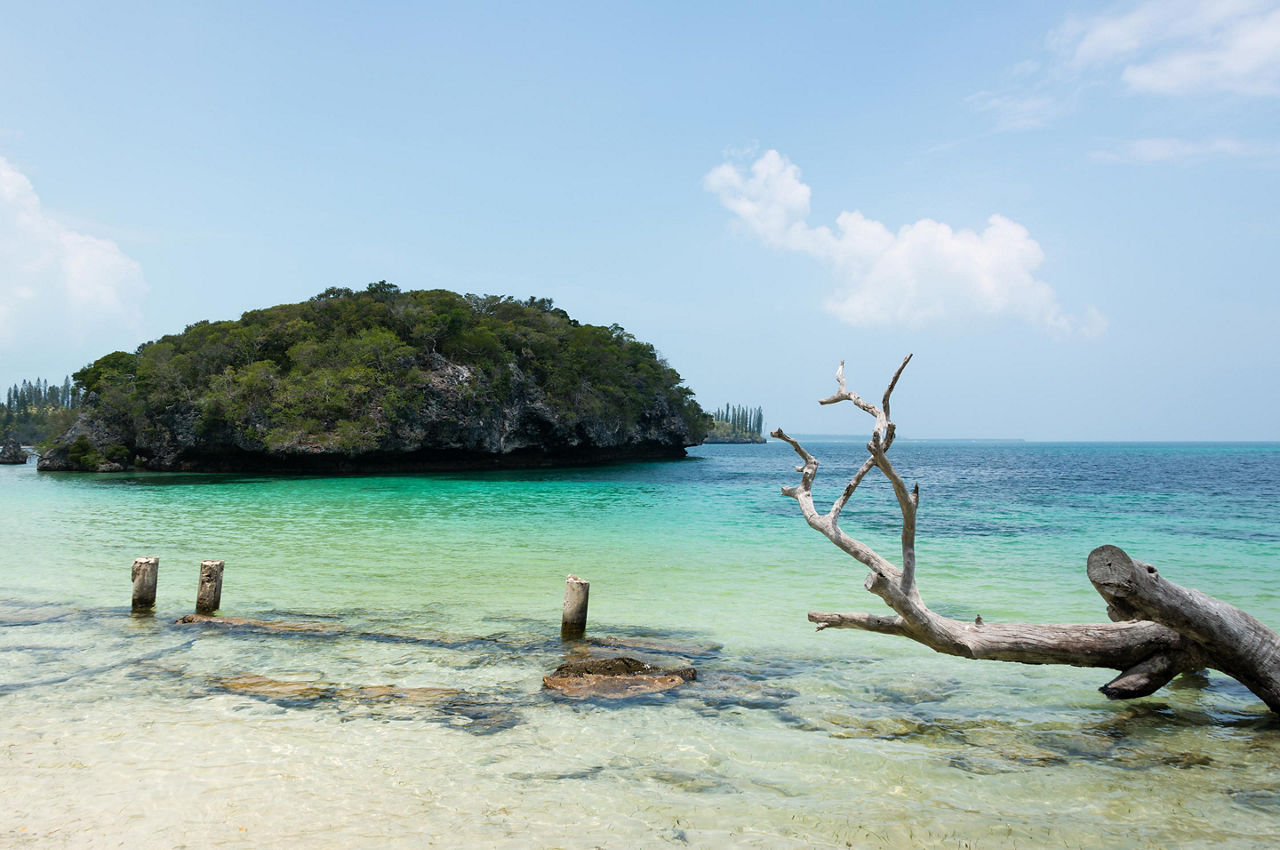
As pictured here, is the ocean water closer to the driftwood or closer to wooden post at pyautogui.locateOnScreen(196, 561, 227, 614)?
wooden post at pyautogui.locateOnScreen(196, 561, 227, 614)

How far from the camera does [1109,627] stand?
20.2 feet

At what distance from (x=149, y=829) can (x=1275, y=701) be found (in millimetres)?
7830

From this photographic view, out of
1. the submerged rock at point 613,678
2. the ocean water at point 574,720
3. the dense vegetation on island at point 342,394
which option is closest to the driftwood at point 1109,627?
the ocean water at point 574,720

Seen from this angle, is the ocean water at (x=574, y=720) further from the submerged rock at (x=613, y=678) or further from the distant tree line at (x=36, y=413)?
the distant tree line at (x=36, y=413)

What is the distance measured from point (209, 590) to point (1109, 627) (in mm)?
10174

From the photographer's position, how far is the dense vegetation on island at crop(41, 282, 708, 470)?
45.8 m

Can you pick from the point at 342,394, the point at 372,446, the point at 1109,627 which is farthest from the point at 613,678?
the point at 342,394

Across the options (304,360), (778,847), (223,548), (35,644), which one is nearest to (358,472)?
(304,360)

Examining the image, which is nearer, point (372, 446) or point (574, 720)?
point (574, 720)

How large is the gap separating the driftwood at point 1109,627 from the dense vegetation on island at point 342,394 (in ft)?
140

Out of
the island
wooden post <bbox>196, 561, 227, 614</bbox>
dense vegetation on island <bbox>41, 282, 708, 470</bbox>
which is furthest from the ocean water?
the island

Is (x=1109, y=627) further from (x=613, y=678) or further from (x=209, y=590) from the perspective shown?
(x=209, y=590)

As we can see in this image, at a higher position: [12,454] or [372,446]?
[372,446]

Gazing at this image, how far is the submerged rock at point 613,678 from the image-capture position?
6.68 meters
